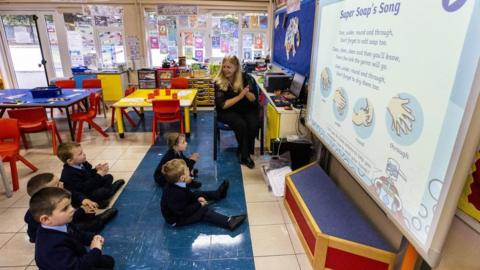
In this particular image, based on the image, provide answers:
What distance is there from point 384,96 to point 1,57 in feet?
27.3

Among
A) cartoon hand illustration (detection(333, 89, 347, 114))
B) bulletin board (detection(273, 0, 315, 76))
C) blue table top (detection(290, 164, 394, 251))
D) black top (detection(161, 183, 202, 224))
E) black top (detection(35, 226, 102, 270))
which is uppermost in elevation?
bulletin board (detection(273, 0, 315, 76))

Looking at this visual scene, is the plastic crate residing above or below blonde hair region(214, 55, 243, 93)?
below

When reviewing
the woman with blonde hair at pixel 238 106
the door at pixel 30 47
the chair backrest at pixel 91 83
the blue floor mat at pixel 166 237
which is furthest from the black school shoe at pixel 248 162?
the door at pixel 30 47

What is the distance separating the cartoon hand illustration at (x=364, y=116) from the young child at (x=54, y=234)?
172cm

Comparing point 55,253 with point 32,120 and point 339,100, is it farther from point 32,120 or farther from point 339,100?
point 32,120

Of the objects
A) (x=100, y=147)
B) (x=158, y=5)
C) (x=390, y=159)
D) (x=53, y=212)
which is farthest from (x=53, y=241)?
(x=158, y=5)

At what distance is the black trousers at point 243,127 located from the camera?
346 centimetres

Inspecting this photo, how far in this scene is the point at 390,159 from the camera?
141 cm

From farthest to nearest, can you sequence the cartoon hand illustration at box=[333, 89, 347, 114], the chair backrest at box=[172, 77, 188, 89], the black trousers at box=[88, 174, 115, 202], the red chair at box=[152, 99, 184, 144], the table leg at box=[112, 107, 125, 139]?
the chair backrest at box=[172, 77, 188, 89] → the table leg at box=[112, 107, 125, 139] → the red chair at box=[152, 99, 184, 144] → the black trousers at box=[88, 174, 115, 202] → the cartoon hand illustration at box=[333, 89, 347, 114]

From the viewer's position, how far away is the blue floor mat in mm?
2006

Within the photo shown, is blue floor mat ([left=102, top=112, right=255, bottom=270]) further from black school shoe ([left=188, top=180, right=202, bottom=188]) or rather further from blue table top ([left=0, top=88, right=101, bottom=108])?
blue table top ([left=0, top=88, right=101, bottom=108])

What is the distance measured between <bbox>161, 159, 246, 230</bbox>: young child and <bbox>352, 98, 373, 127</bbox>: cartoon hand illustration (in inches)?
49.3

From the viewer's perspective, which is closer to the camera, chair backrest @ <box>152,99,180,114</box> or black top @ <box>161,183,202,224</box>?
black top @ <box>161,183,202,224</box>

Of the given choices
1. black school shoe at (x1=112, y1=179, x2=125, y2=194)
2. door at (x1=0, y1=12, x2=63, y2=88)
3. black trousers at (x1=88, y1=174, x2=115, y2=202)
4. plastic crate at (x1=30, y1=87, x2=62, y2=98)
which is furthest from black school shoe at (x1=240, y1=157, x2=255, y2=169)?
door at (x1=0, y1=12, x2=63, y2=88)
